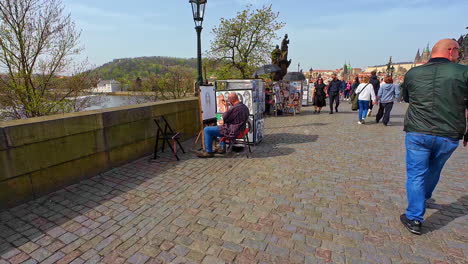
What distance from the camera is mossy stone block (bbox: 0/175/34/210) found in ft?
10.5

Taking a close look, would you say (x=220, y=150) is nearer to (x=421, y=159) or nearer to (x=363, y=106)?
(x=421, y=159)

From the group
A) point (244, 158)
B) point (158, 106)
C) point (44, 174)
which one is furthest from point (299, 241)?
point (158, 106)

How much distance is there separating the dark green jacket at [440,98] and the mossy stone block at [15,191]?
16.1 ft

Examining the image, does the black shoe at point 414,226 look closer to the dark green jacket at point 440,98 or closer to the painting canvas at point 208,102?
the dark green jacket at point 440,98

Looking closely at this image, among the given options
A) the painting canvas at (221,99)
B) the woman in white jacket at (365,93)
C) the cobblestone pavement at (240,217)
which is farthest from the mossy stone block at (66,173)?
the woman in white jacket at (365,93)

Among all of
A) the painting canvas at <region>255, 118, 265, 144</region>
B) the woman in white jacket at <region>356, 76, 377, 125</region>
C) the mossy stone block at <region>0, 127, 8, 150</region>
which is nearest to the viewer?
the mossy stone block at <region>0, 127, 8, 150</region>

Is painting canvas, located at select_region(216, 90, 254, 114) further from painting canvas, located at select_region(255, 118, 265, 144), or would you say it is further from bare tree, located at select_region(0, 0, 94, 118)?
bare tree, located at select_region(0, 0, 94, 118)

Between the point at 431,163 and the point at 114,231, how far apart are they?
12.1ft

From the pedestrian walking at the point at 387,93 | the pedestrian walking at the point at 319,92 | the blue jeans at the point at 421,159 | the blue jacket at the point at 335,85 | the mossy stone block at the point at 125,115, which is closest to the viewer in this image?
the blue jeans at the point at 421,159

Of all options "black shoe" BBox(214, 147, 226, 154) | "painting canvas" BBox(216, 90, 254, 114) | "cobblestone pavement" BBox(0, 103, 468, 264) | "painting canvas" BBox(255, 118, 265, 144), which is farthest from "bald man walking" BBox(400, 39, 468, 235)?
"painting canvas" BBox(255, 118, 265, 144)

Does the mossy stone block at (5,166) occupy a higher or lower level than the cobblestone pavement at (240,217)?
higher

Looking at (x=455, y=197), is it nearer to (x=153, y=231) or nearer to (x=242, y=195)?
(x=242, y=195)

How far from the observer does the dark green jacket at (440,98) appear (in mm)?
2510

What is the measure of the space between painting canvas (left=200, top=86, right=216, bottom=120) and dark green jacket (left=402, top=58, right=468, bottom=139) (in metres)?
4.11
